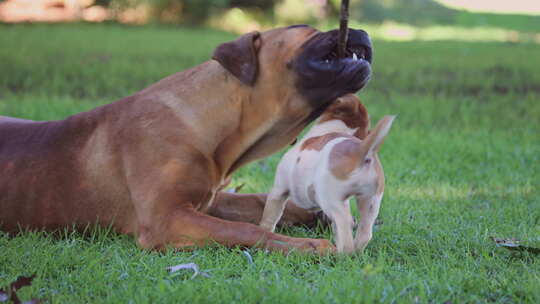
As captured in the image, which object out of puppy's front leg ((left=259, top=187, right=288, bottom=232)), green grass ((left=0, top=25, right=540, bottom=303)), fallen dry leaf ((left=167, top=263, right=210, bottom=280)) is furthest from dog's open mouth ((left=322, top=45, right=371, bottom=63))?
fallen dry leaf ((left=167, top=263, right=210, bottom=280))

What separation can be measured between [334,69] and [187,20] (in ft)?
43.7

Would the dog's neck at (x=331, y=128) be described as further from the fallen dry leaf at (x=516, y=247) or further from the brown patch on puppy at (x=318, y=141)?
the fallen dry leaf at (x=516, y=247)

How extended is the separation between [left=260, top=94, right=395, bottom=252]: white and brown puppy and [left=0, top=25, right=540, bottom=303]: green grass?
0.17 meters

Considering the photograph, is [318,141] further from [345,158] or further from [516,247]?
[516,247]

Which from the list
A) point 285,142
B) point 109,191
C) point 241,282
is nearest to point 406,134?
point 285,142

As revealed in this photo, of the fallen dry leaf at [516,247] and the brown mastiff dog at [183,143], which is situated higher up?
the brown mastiff dog at [183,143]

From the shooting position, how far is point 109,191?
351 cm

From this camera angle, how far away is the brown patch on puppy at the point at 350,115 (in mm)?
3499

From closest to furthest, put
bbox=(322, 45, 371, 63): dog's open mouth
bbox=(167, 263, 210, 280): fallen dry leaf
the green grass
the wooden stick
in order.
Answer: the green grass
bbox=(167, 263, 210, 280): fallen dry leaf
the wooden stick
bbox=(322, 45, 371, 63): dog's open mouth

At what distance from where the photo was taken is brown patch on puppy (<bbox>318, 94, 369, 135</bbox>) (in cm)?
350

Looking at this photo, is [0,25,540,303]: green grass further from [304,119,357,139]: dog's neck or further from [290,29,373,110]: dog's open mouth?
[290,29,373,110]: dog's open mouth

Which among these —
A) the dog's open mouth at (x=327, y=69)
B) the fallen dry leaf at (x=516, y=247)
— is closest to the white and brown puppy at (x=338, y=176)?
the dog's open mouth at (x=327, y=69)

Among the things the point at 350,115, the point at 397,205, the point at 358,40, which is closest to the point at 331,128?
the point at 350,115

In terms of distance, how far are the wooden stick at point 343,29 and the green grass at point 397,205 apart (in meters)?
0.93
